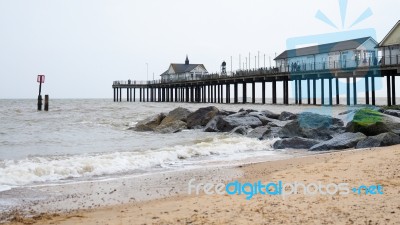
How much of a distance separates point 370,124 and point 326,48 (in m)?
30.7

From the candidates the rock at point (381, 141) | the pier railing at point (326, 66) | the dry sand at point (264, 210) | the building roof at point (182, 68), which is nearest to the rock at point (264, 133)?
the rock at point (381, 141)

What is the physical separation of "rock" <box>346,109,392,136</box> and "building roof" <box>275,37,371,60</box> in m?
26.8

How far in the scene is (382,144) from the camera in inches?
445

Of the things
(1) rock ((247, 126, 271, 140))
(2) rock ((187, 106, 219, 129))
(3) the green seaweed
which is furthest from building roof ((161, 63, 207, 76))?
(3) the green seaweed

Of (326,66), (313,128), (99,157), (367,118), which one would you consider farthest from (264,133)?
(326,66)

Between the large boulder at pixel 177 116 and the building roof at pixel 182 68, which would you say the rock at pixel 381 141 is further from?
the building roof at pixel 182 68

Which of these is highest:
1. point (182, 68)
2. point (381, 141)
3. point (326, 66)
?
point (182, 68)

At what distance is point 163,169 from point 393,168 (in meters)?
4.41

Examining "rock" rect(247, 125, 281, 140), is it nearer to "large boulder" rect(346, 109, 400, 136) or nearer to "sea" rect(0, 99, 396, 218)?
"sea" rect(0, 99, 396, 218)

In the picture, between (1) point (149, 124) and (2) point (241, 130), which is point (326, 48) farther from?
(2) point (241, 130)

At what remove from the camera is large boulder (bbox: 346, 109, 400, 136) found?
13023mm

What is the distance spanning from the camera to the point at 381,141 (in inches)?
447

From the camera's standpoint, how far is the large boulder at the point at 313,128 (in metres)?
14.8

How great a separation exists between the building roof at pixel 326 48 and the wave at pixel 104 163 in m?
29.0
